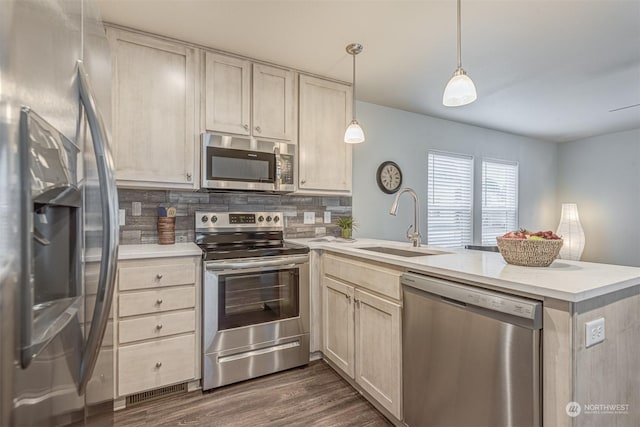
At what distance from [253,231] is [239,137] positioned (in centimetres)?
80

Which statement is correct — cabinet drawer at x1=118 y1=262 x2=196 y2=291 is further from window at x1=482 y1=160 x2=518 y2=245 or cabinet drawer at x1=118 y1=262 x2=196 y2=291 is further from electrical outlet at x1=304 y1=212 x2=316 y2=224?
window at x1=482 y1=160 x2=518 y2=245

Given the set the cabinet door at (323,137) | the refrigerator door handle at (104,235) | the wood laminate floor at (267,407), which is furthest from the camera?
the cabinet door at (323,137)

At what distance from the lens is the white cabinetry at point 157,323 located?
6.13 feet

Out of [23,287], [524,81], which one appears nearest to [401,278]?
[23,287]

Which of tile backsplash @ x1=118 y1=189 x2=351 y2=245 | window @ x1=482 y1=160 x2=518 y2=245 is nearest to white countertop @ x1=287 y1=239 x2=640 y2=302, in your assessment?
tile backsplash @ x1=118 y1=189 x2=351 y2=245

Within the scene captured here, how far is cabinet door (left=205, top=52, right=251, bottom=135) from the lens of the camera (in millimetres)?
2385

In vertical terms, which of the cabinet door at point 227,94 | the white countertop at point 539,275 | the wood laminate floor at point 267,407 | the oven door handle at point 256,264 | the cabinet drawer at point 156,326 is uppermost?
the cabinet door at point 227,94

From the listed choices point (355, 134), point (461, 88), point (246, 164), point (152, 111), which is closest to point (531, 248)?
point (461, 88)

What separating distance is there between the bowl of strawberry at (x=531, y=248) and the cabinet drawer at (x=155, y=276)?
1817 mm

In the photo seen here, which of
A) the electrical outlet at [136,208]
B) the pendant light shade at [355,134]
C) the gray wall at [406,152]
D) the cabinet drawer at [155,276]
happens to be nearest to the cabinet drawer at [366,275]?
the pendant light shade at [355,134]

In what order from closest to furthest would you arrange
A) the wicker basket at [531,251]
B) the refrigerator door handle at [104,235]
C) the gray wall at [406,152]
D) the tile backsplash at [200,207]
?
the refrigerator door handle at [104,235]
the wicker basket at [531,251]
the tile backsplash at [200,207]
the gray wall at [406,152]

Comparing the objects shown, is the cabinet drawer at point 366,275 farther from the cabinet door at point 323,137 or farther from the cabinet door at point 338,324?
the cabinet door at point 323,137

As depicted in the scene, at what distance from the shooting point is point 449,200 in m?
4.16

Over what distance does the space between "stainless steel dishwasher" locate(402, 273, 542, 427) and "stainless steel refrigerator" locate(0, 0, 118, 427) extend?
4.15ft
